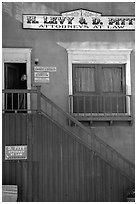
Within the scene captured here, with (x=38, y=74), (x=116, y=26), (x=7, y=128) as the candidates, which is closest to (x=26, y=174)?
(x=7, y=128)

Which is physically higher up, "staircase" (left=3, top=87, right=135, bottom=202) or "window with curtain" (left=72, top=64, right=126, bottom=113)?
"window with curtain" (left=72, top=64, right=126, bottom=113)

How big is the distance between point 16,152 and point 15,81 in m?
3.18

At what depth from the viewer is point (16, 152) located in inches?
427

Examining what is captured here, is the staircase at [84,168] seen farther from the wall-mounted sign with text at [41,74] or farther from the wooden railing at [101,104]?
the wooden railing at [101,104]

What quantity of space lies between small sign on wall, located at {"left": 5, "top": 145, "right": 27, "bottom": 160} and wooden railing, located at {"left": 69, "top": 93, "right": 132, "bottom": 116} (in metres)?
2.61

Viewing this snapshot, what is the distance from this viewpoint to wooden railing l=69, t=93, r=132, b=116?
509 inches

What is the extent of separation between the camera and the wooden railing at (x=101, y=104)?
12.9 meters

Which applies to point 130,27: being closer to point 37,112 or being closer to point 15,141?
point 37,112

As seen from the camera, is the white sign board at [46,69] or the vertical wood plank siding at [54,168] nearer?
the vertical wood plank siding at [54,168]

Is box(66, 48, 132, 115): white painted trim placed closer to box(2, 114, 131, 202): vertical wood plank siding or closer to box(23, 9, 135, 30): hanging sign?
box(23, 9, 135, 30): hanging sign

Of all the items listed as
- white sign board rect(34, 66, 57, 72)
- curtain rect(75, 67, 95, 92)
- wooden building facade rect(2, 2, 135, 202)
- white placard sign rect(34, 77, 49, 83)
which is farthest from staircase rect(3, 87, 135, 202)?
curtain rect(75, 67, 95, 92)

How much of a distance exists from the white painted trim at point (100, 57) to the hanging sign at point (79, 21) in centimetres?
79

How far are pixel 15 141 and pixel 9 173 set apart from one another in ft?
2.89

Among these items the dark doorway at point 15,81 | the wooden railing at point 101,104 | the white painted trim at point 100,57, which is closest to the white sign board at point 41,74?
the dark doorway at point 15,81
